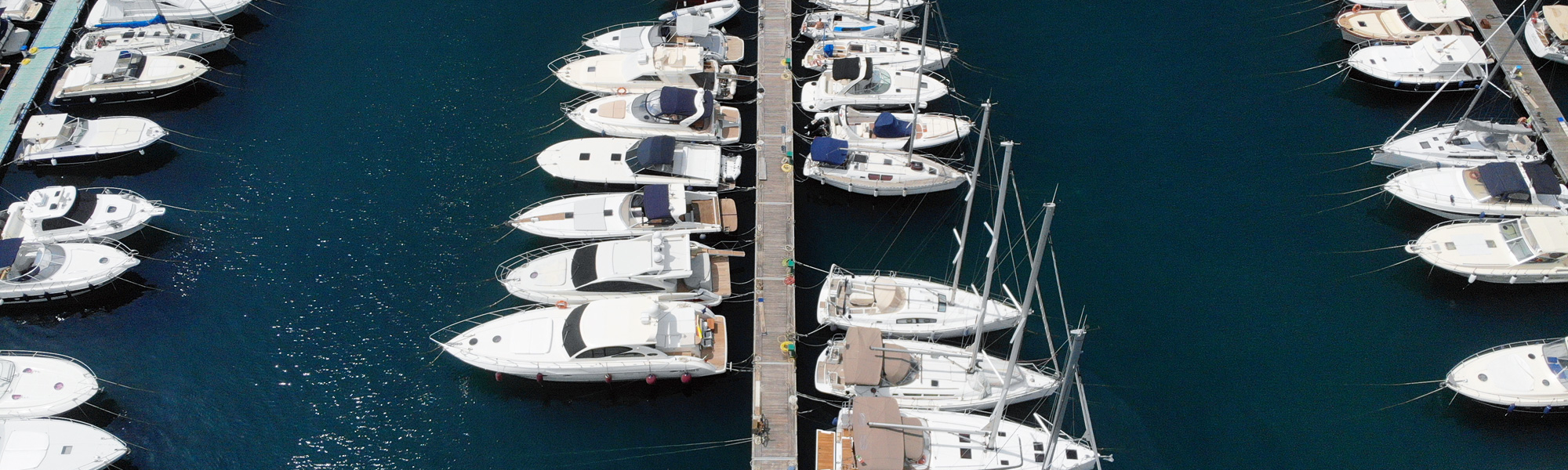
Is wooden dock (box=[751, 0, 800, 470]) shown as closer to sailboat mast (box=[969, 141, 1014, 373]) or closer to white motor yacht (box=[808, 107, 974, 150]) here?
white motor yacht (box=[808, 107, 974, 150])

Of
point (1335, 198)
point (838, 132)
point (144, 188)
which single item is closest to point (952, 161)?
point (838, 132)

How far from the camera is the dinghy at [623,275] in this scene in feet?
155

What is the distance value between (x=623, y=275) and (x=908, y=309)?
41.9ft

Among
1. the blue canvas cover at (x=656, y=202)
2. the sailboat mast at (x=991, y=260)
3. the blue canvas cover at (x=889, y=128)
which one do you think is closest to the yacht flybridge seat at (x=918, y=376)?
the sailboat mast at (x=991, y=260)

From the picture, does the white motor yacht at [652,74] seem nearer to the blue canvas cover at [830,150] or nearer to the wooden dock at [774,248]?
the wooden dock at [774,248]

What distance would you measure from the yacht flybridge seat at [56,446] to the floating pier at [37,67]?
2035 centimetres

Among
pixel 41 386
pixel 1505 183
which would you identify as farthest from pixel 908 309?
pixel 41 386

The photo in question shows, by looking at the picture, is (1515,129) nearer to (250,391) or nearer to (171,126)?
(250,391)

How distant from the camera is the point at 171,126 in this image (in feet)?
191

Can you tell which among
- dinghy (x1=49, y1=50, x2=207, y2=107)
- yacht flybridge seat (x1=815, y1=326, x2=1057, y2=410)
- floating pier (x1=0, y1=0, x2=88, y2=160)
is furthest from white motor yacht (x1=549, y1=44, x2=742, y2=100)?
floating pier (x1=0, y1=0, x2=88, y2=160)

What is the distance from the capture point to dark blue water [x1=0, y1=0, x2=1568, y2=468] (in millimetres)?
46094

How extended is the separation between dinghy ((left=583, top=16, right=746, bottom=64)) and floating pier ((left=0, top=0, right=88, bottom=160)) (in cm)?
3034

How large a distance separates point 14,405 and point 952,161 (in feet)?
145

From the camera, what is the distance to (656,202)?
50.3m
